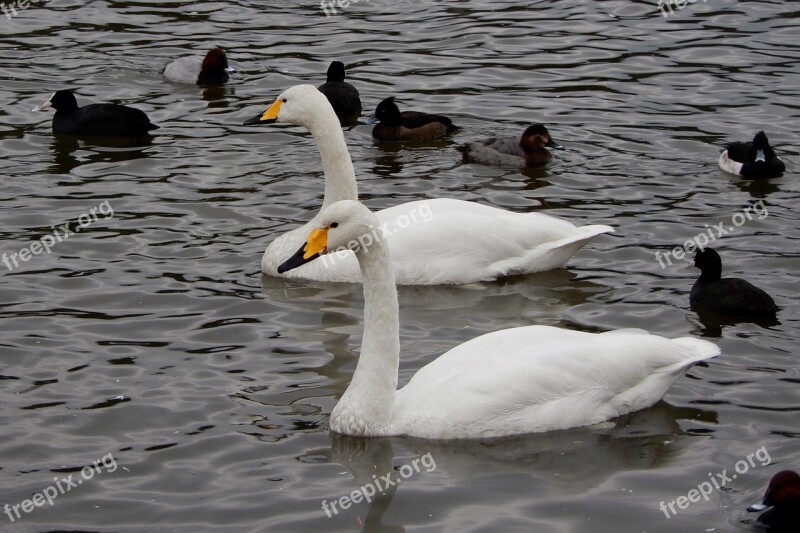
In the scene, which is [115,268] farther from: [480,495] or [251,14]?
[251,14]

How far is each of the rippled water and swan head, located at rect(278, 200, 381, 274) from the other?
1.04 metres

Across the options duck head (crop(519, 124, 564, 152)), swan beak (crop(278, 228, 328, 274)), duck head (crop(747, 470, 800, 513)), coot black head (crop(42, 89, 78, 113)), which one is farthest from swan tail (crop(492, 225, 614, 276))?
coot black head (crop(42, 89, 78, 113))

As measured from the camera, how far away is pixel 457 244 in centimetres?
Result: 1098

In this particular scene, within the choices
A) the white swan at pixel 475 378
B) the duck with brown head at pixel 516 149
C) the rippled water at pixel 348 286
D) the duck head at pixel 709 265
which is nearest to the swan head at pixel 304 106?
the rippled water at pixel 348 286

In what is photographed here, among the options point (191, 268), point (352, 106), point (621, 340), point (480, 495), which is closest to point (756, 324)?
point (621, 340)

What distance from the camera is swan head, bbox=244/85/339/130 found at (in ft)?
38.3

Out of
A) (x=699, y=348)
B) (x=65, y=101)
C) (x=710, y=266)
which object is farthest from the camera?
(x=65, y=101)

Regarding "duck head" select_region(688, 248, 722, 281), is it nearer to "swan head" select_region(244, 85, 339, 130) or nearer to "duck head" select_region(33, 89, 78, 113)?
"swan head" select_region(244, 85, 339, 130)

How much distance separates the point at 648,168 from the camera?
13.6 metres

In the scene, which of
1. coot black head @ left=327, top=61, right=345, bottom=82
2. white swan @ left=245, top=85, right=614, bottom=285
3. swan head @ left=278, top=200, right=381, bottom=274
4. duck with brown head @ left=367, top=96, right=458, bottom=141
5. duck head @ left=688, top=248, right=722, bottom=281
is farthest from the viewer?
coot black head @ left=327, top=61, right=345, bottom=82

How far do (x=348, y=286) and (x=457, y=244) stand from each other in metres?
0.92

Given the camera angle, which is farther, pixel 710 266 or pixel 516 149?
pixel 516 149

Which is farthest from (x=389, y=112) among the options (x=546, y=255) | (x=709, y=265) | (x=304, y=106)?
(x=709, y=265)

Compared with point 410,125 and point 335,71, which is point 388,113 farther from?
point 335,71
